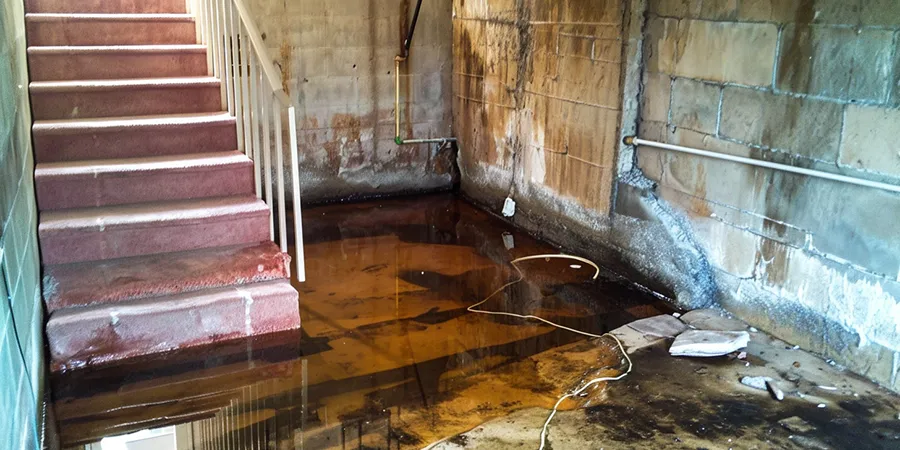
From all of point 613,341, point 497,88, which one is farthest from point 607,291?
point 497,88

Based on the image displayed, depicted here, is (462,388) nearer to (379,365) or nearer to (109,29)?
(379,365)

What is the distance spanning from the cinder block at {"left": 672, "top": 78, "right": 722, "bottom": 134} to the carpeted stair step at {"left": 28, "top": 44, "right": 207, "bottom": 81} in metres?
2.85

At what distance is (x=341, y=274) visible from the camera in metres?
4.45

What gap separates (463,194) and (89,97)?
3173 mm

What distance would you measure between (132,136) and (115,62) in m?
0.69

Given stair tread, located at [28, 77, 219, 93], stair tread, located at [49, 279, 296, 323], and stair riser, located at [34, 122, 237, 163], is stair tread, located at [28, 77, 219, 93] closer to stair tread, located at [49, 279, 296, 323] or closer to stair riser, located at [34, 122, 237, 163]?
stair riser, located at [34, 122, 237, 163]

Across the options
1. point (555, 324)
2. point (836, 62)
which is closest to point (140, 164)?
point (555, 324)

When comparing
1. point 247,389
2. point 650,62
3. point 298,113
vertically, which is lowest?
point 247,389

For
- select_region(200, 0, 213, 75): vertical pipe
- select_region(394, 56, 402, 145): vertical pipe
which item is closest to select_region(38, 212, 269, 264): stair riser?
select_region(200, 0, 213, 75): vertical pipe

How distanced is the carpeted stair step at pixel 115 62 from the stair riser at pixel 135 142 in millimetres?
611

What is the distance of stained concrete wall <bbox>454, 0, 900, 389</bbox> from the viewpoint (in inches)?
120

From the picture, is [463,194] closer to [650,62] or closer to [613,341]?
[650,62]

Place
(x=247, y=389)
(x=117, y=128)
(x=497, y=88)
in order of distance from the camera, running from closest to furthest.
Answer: (x=247, y=389), (x=117, y=128), (x=497, y=88)

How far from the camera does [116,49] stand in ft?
14.0
